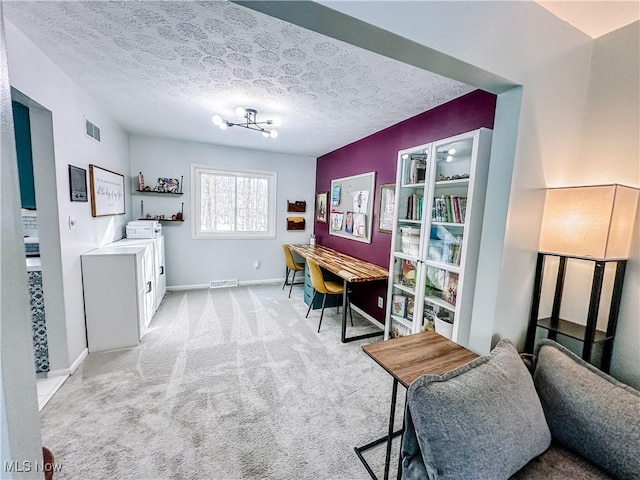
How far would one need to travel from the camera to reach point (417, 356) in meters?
1.36

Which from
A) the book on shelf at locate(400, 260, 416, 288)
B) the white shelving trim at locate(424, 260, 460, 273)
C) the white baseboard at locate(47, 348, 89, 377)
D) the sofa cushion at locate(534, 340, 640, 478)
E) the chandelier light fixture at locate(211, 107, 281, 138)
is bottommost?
the white baseboard at locate(47, 348, 89, 377)

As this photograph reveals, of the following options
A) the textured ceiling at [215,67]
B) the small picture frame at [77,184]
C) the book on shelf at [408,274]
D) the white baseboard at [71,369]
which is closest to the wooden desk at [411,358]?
the book on shelf at [408,274]

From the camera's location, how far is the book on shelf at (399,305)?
8.57 feet

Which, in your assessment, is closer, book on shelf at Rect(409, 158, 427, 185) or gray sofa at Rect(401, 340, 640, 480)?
gray sofa at Rect(401, 340, 640, 480)

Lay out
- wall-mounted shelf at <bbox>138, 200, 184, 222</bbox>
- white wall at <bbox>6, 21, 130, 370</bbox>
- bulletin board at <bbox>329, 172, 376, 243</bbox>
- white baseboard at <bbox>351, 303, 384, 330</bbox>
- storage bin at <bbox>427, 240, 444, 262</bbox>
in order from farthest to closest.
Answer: wall-mounted shelf at <bbox>138, 200, 184, 222</bbox> < bulletin board at <bbox>329, 172, 376, 243</bbox> < white baseboard at <bbox>351, 303, 384, 330</bbox> < storage bin at <bbox>427, 240, 444, 262</bbox> < white wall at <bbox>6, 21, 130, 370</bbox>

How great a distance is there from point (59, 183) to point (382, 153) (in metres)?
3.10

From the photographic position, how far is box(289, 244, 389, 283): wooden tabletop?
9.02ft

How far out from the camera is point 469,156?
2029 millimetres

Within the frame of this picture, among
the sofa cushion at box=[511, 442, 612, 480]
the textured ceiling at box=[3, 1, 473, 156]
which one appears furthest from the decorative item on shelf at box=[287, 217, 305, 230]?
the sofa cushion at box=[511, 442, 612, 480]

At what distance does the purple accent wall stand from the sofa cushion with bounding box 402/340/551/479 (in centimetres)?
184

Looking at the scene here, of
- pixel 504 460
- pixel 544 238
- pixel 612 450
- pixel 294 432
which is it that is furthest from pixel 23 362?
pixel 544 238

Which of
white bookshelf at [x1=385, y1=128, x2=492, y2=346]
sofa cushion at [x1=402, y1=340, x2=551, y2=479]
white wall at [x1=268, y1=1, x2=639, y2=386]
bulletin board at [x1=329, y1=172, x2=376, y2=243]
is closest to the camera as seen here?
sofa cushion at [x1=402, y1=340, x2=551, y2=479]

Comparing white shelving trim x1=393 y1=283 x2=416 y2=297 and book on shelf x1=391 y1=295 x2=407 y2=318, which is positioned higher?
white shelving trim x1=393 y1=283 x2=416 y2=297

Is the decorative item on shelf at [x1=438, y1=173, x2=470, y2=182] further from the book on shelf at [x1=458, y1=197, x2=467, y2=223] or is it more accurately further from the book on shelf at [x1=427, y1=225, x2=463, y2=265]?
the book on shelf at [x1=427, y1=225, x2=463, y2=265]
